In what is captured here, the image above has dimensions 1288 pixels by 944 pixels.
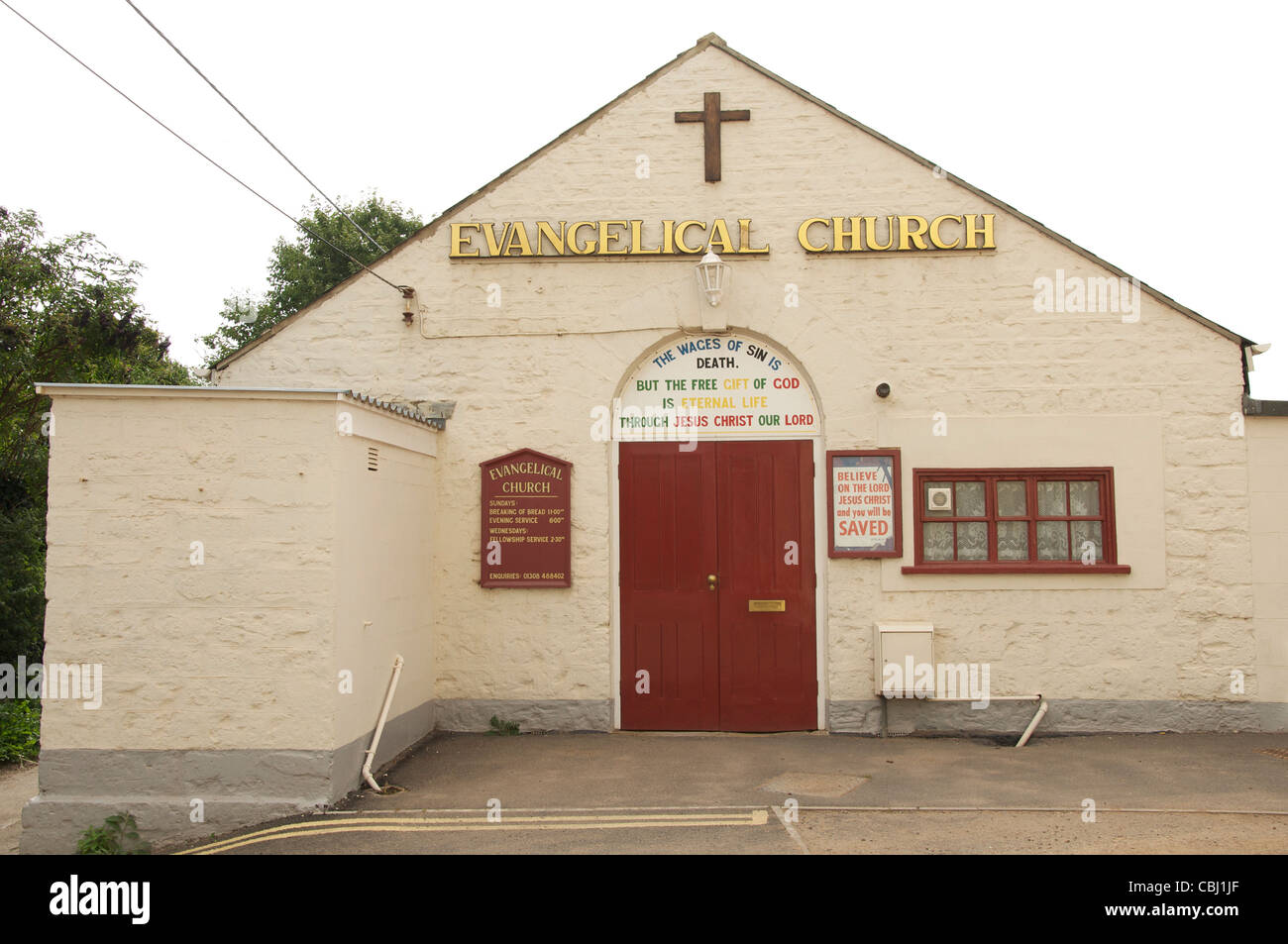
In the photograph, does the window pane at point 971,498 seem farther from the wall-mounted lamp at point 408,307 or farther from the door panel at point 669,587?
the wall-mounted lamp at point 408,307

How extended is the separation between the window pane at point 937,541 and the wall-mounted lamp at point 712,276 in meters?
2.79

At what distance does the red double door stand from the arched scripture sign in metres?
0.21

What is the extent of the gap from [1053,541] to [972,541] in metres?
0.72

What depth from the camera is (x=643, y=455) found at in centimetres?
912

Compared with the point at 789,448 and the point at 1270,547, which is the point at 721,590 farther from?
the point at 1270,547

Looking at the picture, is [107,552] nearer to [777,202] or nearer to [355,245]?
[777,202]

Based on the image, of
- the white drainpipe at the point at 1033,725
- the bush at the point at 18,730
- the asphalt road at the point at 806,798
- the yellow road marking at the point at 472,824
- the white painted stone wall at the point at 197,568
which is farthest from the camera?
the bush at the point at 18,730

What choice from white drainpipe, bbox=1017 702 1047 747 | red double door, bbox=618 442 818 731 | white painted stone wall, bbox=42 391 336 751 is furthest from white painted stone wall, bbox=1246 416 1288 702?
white painted stone wall, bbox=42 391 336 751

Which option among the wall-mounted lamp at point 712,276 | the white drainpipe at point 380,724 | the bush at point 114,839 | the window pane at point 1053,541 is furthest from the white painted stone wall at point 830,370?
the bush at point 114,839

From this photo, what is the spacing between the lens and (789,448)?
9.05m

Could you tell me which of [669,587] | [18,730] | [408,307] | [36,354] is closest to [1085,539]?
[669,587]

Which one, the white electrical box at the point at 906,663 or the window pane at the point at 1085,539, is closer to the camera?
the white electrical box at the point at 906,663

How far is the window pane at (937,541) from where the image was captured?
891 cm

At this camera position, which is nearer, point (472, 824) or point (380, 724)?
point (472, 824)
